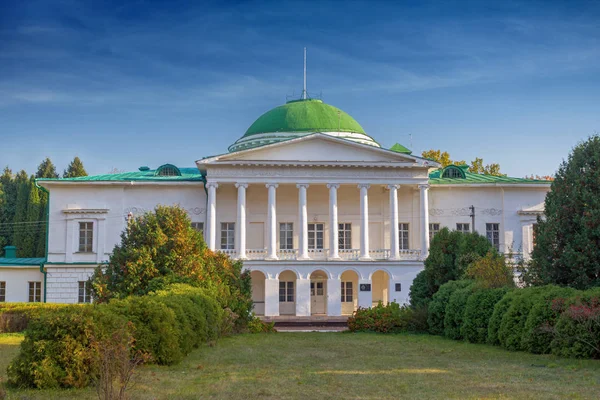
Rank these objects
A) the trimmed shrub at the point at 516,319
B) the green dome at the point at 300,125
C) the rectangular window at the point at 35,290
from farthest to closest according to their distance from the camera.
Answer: the green dome at the point at 300,125 → the rectangular window at the point at 35,290 → the trimmed shrub at the point at 516,319

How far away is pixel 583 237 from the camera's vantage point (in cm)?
1897

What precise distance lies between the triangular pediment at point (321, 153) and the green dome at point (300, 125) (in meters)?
4.28

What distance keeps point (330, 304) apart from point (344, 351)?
21.7 metres

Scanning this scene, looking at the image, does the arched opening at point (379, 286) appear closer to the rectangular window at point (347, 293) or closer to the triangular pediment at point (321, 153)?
the rectangular window at point (347, 293)

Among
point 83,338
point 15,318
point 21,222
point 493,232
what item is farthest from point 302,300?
point 21,222

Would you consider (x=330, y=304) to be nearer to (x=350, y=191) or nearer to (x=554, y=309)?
(x=350, y=191)

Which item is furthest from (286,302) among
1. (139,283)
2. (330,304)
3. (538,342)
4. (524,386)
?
(524,386)

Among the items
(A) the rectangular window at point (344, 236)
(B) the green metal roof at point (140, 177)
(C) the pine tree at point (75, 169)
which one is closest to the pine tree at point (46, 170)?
(C) the pine tree at point (75, 169)

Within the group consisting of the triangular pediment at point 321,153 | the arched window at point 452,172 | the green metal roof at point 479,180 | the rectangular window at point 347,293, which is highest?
the triangular pediment at point 321,153

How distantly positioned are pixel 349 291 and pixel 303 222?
5371mm

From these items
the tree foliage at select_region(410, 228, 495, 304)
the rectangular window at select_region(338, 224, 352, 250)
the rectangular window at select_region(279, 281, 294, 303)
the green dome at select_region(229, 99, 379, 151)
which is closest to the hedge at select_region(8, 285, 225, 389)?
the tree foliage at select_region(410, 228, 495, 304)

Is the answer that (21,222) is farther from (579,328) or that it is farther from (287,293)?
(579,328)

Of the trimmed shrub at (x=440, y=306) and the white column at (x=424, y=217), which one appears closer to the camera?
the trimmed shrub at (x=440, y=306)

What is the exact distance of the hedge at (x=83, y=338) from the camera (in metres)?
11.6
